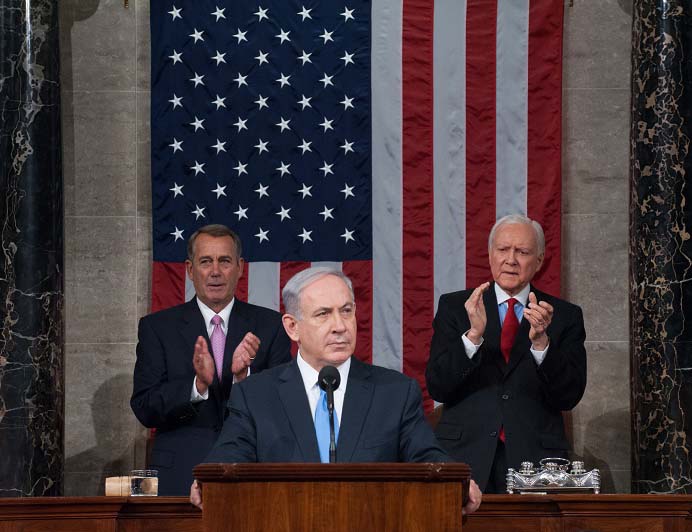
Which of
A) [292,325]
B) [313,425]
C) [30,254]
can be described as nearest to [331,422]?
[313,425]

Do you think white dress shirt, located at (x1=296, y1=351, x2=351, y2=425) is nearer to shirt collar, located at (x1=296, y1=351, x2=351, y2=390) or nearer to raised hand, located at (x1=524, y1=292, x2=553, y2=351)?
shirt collar, located at (x1=296, y1=351, x2=351, y2=390)

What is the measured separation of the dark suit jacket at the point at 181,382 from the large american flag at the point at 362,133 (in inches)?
56.4

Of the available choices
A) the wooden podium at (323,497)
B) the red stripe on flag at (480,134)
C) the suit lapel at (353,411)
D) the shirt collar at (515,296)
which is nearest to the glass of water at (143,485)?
the suit lapel at (353,411)

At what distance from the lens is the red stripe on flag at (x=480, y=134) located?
8117mm

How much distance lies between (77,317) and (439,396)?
3.10 meters

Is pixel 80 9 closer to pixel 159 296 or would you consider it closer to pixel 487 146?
pixel 159 296

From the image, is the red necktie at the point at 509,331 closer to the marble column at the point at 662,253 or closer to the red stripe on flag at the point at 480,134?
the marble column at the point at 662,253

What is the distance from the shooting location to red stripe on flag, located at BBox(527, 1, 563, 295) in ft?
26.6

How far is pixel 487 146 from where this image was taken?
8.16m

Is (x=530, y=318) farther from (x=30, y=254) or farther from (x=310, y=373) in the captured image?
(x=30, y=254)

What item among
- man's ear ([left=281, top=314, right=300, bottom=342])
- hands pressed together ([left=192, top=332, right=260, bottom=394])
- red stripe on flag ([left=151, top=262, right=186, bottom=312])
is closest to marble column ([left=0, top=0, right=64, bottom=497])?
red stripe on flag ([left=151, top=262, right=186, bottom=312])

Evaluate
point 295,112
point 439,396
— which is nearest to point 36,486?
point 439,396

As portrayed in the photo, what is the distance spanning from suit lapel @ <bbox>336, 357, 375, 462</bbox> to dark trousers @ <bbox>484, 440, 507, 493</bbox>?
6.13 feet

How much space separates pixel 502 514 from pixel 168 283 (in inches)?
142
